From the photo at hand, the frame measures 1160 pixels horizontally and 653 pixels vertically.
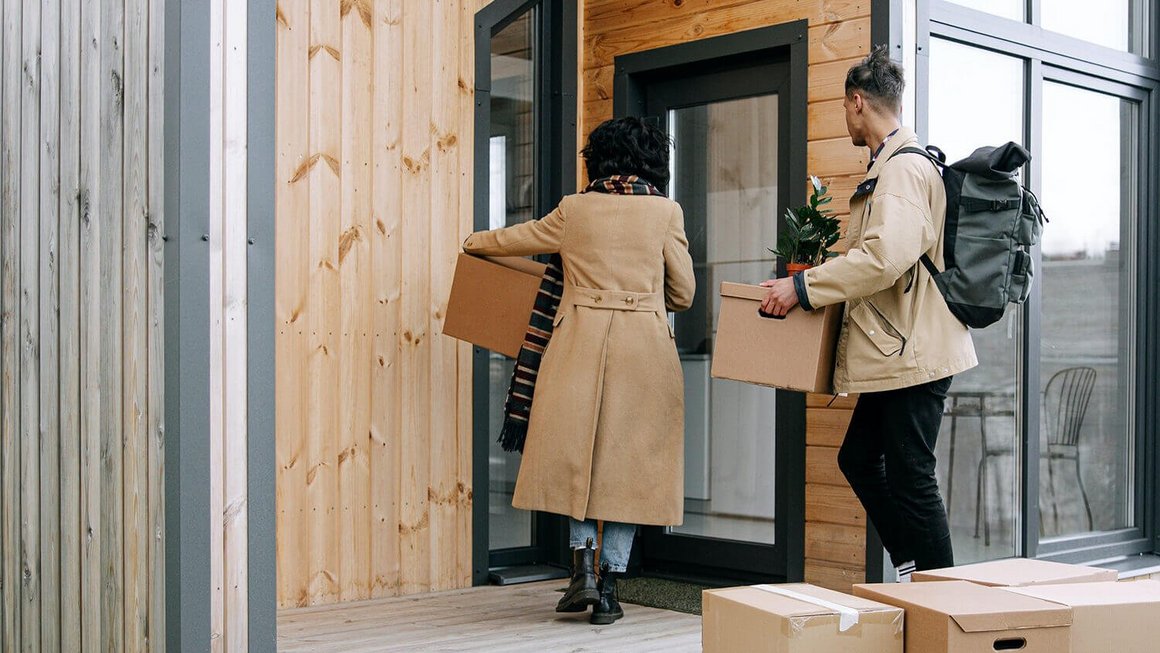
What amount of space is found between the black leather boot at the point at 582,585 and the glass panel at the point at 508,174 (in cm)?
87

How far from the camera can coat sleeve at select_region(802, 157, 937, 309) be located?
323 centimetres

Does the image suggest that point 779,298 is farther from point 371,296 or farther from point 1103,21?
point 1103,21

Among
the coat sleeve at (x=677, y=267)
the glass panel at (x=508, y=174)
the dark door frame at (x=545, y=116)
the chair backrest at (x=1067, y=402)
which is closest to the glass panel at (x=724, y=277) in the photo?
the dark door frame at (x=545, y=116)

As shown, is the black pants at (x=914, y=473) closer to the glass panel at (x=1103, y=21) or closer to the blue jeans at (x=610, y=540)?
the blue jeans at (x=610, y=540)

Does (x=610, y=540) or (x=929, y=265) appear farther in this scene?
(x=610, y=540)

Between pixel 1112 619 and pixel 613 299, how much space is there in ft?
5.51

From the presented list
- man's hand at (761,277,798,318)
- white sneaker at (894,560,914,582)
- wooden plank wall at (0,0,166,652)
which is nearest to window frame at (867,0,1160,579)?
white sneaker at (894,560,914,582)

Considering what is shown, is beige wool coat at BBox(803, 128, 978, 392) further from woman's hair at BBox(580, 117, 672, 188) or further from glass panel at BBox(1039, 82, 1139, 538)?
glass panel at BBox(1039, 82, 1139, 538)

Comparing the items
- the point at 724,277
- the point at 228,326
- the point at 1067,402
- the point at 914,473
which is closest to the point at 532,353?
the point at 724,277

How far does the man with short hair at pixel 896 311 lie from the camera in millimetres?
3260

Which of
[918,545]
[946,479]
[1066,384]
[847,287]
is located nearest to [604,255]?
[847,287]

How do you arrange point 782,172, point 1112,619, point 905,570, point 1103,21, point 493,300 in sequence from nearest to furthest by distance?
1. point 1112,619
2. point 905,570
3. point 493,300
4. point 782,172
5. point 1103,21

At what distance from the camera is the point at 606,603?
12.3 ft

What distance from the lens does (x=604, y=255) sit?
3.70m
